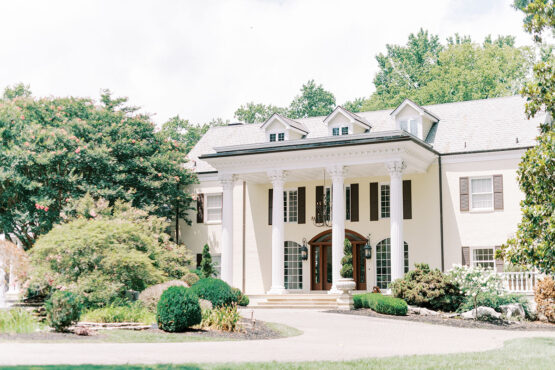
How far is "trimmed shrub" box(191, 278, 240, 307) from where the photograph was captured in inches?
813

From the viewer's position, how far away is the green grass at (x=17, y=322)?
15.4m

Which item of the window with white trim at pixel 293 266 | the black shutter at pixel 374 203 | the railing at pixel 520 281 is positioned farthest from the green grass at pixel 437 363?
the window with white trim at pixel 293 266

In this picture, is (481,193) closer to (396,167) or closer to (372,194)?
(396,167)

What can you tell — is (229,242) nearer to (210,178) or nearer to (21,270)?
(210,178)

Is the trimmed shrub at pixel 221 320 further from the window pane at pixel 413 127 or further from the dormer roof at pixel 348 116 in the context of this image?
the window pane at pixel 413 127

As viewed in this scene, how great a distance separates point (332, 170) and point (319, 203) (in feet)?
13.9

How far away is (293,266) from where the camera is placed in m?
34.5

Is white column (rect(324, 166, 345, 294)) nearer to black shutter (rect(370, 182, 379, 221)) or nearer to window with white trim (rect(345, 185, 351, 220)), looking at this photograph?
black shutter (rect(370, 182, 379, 221))

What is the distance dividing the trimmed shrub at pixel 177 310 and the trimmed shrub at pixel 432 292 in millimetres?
10823

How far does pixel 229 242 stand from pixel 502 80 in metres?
31.2

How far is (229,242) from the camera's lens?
31422 mm

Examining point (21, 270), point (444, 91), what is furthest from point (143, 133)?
point (444, 91)

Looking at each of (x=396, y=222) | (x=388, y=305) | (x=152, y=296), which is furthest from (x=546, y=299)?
(x=152, y=296)

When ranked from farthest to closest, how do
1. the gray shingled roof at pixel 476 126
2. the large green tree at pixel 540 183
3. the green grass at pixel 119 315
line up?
the gray shingled roof at pixel 476 126 < the green grass at pixel 119 315 < the large green tree at pixel 540 183
